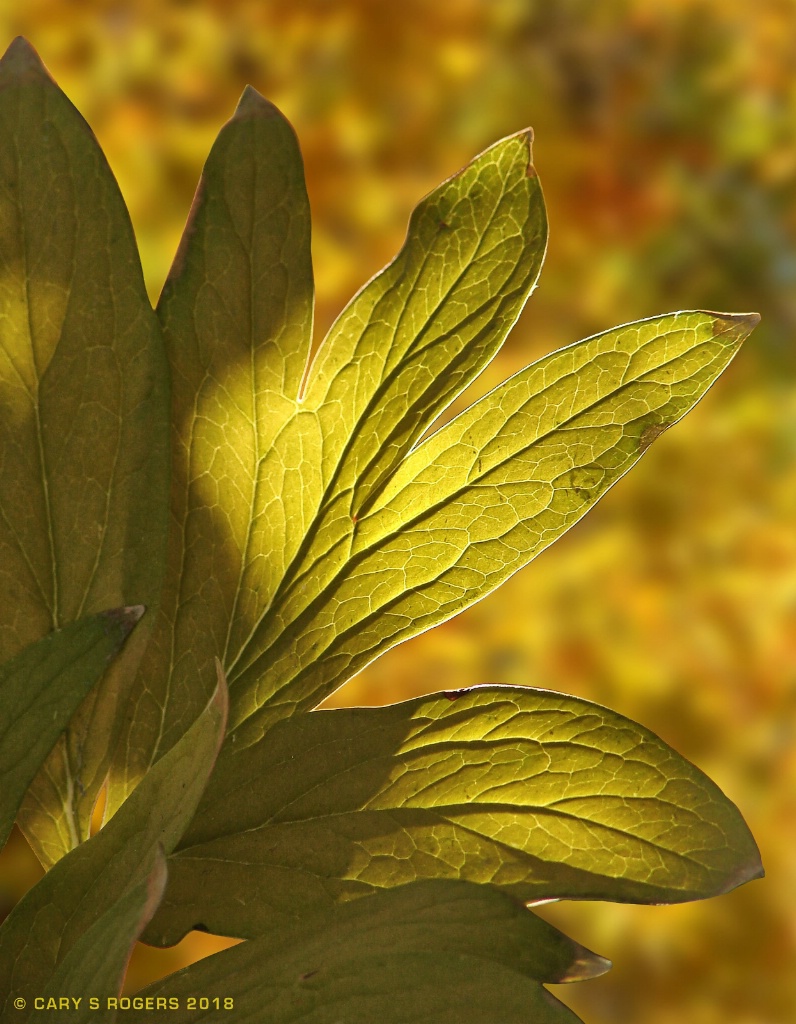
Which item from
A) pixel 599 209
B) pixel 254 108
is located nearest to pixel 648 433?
pixel 254 108

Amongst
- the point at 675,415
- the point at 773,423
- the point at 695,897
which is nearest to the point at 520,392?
the point at 675,415

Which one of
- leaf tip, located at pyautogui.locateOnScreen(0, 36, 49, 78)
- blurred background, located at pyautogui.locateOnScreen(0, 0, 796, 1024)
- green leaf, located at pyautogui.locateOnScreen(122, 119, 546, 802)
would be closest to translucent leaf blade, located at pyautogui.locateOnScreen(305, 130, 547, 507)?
green leaf, located at pyautogui.locateOnScreen(122, 119, 546, 802)

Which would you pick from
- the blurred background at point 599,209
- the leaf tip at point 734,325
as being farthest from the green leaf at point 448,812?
the blurred background at point 599,209

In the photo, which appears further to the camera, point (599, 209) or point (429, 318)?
point (599, 209)

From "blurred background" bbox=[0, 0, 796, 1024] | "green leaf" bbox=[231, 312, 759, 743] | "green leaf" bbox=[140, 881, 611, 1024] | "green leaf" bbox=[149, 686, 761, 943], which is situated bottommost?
"green leaf" bbox=[140, 881, 611, 1024]

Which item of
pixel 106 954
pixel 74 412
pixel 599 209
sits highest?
pixel 599 209

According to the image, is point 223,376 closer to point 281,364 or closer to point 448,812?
point 281,364

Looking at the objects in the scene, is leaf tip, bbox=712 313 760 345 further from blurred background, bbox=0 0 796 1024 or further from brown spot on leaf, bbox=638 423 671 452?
blurred background, bbox=0 0 796 1024

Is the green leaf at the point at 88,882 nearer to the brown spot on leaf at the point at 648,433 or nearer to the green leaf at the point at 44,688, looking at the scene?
the green leaf at the point at 44,688
